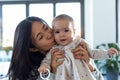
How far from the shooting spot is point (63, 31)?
135 centimetres

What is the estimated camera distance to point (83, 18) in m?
6.08

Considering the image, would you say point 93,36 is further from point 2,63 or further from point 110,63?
point 2,63

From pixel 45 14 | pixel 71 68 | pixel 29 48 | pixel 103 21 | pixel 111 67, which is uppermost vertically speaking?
pixel 45 14

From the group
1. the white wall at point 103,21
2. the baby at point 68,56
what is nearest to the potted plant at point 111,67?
the white wall at point 103,21

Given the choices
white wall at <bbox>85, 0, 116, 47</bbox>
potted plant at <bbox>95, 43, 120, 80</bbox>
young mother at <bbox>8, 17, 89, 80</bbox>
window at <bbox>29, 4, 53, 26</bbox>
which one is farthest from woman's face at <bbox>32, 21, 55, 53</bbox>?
window at <bbox>29, 4, 53, 26</bbox>

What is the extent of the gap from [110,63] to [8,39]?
272cm

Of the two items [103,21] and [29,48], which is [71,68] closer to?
[29,48]

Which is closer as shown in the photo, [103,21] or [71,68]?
[71,68]

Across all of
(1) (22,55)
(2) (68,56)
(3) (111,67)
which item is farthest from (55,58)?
(3) (111,67)

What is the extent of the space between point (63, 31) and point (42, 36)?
0.12 meters

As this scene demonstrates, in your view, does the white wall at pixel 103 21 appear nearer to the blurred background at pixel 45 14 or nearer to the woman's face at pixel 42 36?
the blurred background at pixel 45 14

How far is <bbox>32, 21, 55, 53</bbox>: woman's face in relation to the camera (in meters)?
1.33

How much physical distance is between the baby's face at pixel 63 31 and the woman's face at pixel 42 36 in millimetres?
32

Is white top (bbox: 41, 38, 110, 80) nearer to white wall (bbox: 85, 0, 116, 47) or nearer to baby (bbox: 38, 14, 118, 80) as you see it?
baby (bbox: 38, 14, 118, 80)
